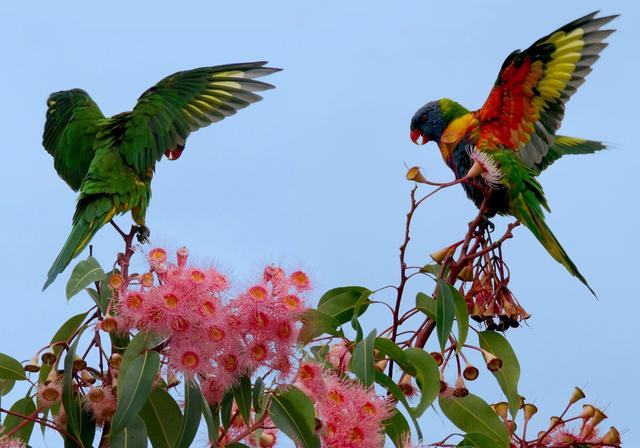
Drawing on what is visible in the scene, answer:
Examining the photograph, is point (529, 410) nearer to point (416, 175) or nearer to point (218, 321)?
point (416, 175)

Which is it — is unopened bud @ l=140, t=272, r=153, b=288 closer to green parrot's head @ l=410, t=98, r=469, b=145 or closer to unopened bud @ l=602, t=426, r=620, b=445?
unopened bud @ l=602, t=426, r=620, b=445

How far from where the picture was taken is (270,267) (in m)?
1.75

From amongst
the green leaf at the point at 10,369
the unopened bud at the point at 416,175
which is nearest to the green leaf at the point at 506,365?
the unopened bud at the point at 416,175

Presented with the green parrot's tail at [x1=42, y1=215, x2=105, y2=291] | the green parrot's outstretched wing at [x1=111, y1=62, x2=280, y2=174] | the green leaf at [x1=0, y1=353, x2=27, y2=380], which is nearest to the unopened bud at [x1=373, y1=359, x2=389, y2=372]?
the green leaf at [x1=0, y1=353, x2=27, y2=380]

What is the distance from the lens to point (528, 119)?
3.65 meters

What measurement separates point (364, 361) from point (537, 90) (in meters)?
2.17

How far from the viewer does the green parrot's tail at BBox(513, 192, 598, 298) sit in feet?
10.3

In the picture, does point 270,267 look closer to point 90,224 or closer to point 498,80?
point 90,224

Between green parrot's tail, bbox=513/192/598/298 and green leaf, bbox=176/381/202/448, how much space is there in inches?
67.6

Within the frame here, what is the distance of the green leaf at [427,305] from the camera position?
1994 mm

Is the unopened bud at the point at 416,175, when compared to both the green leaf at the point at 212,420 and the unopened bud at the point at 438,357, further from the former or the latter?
the green leaf at the point at 212,420

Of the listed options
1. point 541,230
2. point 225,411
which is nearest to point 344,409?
point 225,411

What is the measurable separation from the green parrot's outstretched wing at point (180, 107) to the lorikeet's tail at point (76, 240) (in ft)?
1.09

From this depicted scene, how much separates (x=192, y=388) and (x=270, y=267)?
11.1 inches
